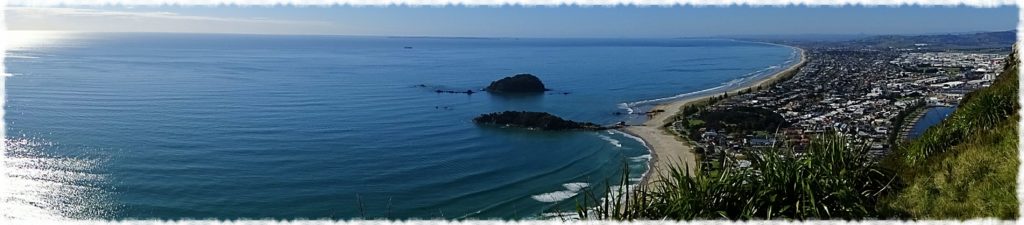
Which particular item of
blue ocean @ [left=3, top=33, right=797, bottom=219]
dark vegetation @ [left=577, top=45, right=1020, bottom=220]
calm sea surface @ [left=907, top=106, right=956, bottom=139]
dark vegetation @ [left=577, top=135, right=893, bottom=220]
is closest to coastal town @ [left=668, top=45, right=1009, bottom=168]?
calm sea surface @ [left=907, top=106, right=956, bottom=139]

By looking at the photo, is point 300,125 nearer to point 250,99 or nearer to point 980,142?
point 250,99

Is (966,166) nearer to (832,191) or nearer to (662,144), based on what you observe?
(832,191)

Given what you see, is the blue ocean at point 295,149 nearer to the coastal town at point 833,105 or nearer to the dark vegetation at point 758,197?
the dark vegetation at point 758,197

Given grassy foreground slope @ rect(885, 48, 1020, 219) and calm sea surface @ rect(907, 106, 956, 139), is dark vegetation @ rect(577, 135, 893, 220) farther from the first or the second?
calm sea surface @ rect(907, 106, 956, 139)

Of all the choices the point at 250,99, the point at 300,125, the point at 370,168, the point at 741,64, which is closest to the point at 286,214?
the point at 370,168

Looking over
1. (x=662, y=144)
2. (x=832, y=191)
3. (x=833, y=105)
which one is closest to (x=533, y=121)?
(x=662, y=144)

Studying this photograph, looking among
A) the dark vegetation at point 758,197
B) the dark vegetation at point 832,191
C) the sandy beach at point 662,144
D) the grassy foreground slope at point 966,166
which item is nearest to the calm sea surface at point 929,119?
the sandy beach at point 662,144
